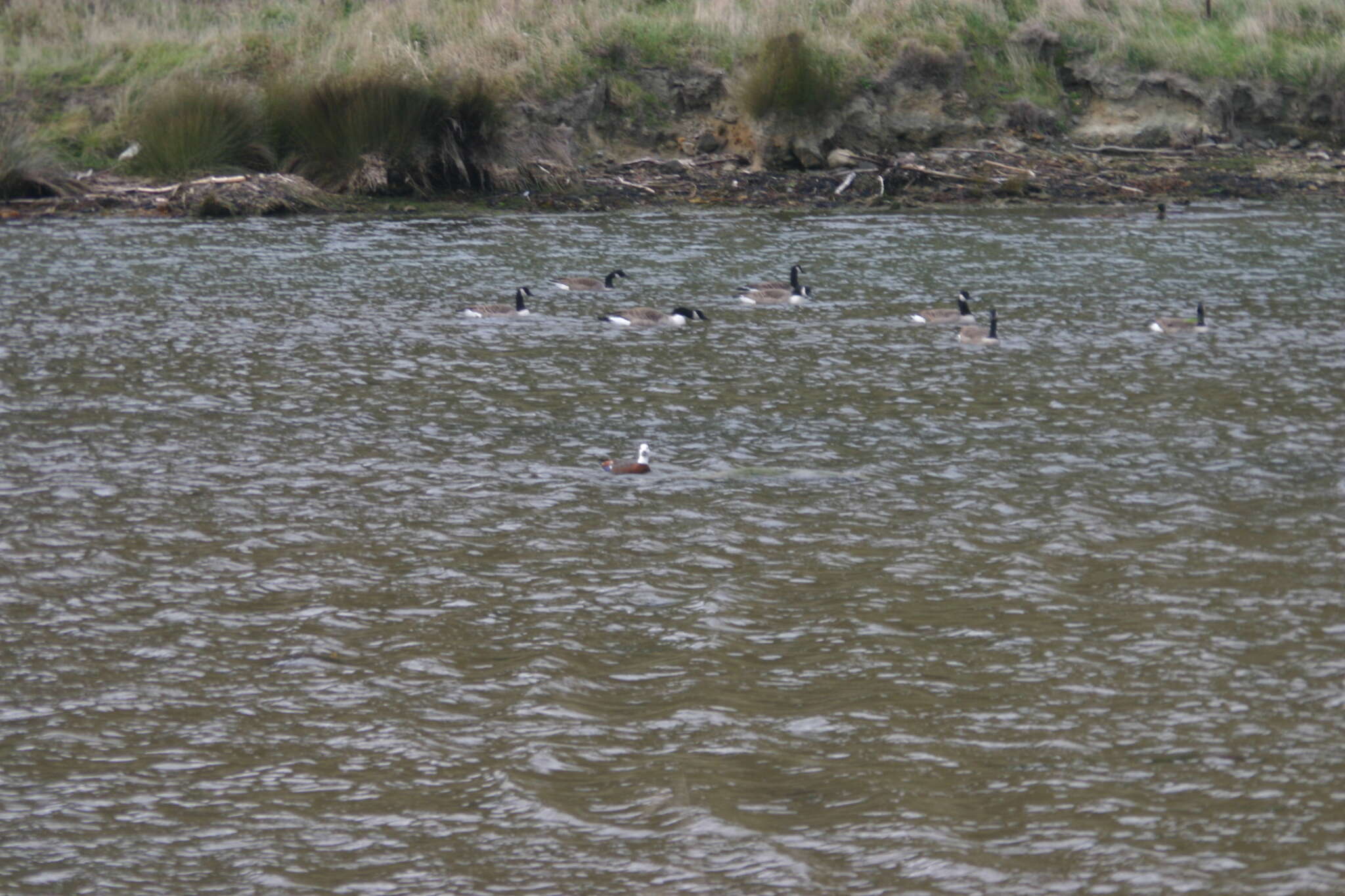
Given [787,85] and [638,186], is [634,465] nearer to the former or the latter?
[638,186]

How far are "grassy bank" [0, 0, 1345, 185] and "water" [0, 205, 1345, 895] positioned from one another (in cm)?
1676

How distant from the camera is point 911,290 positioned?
21156 mm

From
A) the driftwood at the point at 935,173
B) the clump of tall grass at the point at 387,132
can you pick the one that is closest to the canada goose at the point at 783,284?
the driftwood at the point at 935,173

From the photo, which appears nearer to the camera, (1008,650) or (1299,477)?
(1008,650)

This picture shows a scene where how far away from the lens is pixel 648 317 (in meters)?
18.9

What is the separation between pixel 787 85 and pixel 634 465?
2283 cm

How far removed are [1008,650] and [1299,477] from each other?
4.59 meters

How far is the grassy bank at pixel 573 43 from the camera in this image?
3400 centimetres

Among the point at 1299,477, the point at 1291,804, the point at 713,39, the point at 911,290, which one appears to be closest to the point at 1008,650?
the point at 1291,804

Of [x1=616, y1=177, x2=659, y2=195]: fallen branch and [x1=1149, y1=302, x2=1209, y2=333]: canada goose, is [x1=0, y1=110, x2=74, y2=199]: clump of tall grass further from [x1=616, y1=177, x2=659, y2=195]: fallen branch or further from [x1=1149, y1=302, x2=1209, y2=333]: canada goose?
[x1=1149, y1=302, x2=1209, y2=333]: canada goose

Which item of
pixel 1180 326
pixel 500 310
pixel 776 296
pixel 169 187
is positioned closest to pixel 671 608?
pixel 500 310

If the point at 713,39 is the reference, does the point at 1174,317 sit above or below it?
below

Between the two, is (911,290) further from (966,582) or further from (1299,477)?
(966,582)

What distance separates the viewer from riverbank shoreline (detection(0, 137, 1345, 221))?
29.1 m
